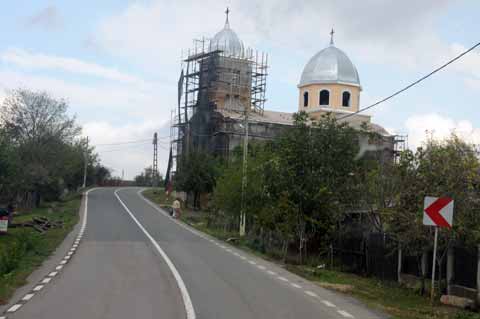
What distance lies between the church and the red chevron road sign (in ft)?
171

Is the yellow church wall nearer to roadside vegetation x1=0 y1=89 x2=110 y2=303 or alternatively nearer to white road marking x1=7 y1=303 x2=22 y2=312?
roadside vegetation x1=0 y1=89 x2=110 y2=303

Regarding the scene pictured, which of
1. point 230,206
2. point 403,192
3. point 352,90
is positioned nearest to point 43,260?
point 403,192

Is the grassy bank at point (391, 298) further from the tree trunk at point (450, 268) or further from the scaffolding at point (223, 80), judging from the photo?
the scaffolding at point (223, 80)

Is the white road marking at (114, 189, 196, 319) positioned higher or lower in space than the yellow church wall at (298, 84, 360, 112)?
lower

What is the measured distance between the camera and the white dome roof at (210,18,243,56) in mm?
81875

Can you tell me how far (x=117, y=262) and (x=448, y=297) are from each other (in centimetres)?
1026

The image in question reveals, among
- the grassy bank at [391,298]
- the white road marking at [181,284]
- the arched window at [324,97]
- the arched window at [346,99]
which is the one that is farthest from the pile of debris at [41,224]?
the arched window at [346,99]

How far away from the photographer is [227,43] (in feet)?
271

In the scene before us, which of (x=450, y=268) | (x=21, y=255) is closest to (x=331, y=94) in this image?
(x=21, y=255)

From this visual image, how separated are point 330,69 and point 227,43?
1523 cm

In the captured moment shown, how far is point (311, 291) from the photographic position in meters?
17.5

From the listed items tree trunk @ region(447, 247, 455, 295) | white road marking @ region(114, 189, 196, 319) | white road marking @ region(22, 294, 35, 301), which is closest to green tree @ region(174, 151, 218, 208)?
white road marking @ region(114, 189, 196, 319)

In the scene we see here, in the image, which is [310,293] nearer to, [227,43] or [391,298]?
[391,298]

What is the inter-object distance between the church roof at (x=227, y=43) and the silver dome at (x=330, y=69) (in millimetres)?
11003
